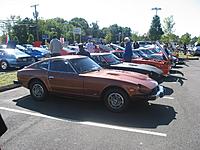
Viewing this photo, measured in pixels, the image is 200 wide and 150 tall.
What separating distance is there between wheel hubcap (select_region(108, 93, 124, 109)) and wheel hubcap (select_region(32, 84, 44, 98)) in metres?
2.24

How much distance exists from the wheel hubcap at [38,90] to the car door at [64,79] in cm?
43

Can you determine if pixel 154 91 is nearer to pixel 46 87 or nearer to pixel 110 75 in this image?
pixel 110 75

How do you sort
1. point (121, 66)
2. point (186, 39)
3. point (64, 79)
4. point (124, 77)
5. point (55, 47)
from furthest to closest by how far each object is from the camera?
point (186, 39), point (55, 47), point (121, 66), point (64, 79), point (124, 77)

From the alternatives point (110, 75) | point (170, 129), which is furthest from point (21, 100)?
point (170, 129)

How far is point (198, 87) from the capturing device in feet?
34.9

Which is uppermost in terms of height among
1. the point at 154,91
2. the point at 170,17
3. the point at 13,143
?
the point at 170,17

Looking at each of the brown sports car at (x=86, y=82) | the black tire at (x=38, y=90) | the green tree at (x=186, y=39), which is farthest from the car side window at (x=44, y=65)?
the green tree at (x=186, y=39)

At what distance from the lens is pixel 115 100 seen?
696 cm

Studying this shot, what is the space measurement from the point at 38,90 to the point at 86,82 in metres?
1.74

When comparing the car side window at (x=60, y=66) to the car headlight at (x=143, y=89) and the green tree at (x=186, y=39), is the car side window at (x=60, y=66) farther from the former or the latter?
the green tree at (x=186, y=39)

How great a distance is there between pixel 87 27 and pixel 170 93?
11797 cm

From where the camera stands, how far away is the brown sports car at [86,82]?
22.3ft

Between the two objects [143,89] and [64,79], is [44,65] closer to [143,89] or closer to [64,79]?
[64,79]

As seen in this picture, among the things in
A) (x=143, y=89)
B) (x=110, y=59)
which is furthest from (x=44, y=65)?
(x=110, y=59)
